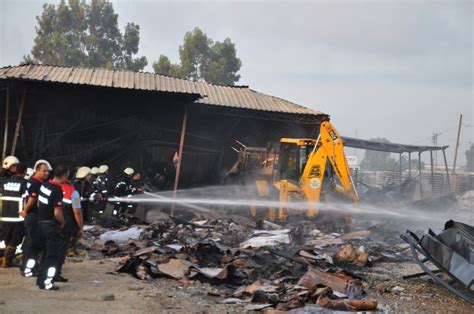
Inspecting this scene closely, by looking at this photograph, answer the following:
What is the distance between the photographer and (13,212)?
771cm

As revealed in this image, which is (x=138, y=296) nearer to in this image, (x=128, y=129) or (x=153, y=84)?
(x=153, y=84)

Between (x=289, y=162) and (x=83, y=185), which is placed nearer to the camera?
(x=83, y=185)

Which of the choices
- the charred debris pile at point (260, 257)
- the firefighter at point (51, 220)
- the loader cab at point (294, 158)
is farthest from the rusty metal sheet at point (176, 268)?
the loader cab at point (294, 158)

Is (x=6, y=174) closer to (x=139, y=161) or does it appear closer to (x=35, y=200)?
(x=35, y=200)

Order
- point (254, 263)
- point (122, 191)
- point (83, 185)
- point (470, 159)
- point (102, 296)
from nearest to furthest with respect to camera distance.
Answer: point (102, 296) < point (254, 263) < point (83, 185) < point (122, 191) < point (470, 159)

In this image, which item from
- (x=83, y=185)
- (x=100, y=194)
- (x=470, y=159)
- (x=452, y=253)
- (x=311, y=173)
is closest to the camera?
(x=452, y=253)

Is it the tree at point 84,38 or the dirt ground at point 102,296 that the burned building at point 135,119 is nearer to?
the dirt ground at point 102,296

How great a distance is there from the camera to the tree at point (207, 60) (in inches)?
1756

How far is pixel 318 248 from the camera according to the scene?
10164mm

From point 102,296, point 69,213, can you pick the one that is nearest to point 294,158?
point 69,213

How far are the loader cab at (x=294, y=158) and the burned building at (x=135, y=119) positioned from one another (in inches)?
162

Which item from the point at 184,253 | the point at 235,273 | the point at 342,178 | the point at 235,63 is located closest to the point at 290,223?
the point at 342,178

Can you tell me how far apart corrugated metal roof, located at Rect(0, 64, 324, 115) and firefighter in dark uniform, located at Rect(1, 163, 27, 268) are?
8.84 m

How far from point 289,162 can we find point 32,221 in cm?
840
